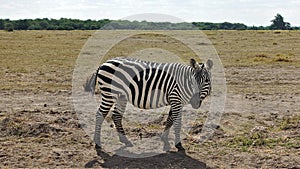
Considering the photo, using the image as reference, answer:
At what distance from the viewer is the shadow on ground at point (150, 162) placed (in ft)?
20.0

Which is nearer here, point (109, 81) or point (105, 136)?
point (109, 81)

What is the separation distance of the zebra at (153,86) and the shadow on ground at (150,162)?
0.37 m

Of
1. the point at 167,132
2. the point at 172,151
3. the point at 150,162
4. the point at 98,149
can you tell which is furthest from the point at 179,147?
the point at 98,149

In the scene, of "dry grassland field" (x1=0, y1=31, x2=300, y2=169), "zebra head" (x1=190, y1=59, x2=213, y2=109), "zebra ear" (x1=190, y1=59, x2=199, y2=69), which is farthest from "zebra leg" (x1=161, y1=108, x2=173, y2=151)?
"zebra ear" (x1=190, y1=59, x2=199, y2=69)

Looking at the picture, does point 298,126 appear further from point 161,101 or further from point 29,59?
point 29,59

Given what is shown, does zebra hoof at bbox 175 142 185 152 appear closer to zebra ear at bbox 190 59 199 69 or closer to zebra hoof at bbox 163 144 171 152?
zebra hoof at bbox 163 144 171 152

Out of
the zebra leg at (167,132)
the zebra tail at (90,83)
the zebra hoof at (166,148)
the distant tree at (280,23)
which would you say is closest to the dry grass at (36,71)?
the zebra tail at (90,83)

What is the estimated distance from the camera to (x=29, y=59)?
20.2m

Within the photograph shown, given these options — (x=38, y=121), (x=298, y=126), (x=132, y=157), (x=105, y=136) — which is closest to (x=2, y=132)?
(x=38, y=121)

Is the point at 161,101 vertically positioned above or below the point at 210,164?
above

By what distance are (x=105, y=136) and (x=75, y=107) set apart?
8.40ft

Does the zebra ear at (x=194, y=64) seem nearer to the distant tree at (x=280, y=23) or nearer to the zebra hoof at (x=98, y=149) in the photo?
the zebra hoof at (x=98, y=149)

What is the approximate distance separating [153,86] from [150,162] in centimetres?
137

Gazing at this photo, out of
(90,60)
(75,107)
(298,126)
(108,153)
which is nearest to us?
(108,153)
